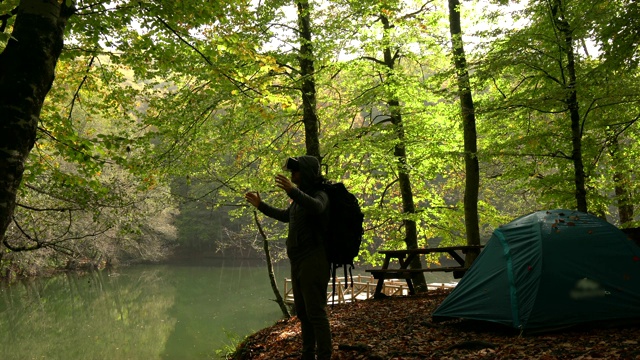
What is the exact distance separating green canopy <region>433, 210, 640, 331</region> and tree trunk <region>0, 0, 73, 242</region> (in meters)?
4.91

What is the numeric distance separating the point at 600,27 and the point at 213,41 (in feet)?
18.7

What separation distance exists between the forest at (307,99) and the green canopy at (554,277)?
2.13 m

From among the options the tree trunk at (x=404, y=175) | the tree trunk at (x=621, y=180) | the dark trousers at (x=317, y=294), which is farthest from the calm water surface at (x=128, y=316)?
the tree trunk at (x=621, y=180)

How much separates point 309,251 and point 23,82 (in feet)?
8.15

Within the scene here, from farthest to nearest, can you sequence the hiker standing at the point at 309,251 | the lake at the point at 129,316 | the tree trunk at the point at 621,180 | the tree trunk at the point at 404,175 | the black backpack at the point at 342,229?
the lake at the point at 129,316 < the tree trunk at the point at 404,175 < the tree trunk at the point at 621,180 < the black backpack at the point at 342,229 < the hiker standing at the point at 309,251

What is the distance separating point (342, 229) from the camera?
3.78 meters

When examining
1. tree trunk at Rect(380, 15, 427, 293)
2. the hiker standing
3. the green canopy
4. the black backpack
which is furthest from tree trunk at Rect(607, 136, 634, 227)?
the hiker standing

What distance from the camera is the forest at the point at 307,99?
502 cm

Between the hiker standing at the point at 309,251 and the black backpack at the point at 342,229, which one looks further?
the black backpack at the point at 342,229

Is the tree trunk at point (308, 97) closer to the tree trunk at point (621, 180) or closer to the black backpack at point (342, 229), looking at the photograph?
the black backpack at point (342, 229)

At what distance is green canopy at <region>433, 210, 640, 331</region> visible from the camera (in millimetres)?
4695

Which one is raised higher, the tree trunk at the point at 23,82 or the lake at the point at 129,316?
the tree trunk at the point at 23,82

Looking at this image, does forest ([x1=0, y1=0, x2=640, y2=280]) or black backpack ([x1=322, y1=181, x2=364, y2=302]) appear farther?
forest ([x1=0, y1=0, x2=640, y2=280])

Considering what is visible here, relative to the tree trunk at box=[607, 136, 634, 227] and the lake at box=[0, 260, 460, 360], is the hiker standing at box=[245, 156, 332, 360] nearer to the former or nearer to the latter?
the lake at box=[0, 260, 460, 360]
